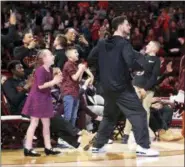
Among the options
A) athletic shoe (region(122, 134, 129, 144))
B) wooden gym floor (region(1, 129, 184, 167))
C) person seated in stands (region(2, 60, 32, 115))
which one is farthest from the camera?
athletic shoe (region(122, 134, 129, 144))

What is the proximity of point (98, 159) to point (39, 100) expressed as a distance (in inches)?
41.7

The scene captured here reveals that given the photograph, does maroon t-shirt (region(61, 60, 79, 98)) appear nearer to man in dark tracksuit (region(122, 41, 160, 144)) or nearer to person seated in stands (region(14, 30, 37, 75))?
person seated in stands (region(14, 30, 37, 75))

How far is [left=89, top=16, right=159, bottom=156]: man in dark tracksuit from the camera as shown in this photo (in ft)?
23.1

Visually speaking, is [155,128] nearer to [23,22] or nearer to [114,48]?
[114,48]

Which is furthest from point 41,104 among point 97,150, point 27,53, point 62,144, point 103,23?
point 103,23

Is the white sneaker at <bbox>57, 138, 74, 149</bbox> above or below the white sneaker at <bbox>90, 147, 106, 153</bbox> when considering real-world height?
below

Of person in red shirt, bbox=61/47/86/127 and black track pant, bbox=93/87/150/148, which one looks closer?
black track pant, bbox=93/87/150/148

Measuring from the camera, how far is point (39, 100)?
732 centimetres

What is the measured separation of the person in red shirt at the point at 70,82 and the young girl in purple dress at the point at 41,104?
743mm

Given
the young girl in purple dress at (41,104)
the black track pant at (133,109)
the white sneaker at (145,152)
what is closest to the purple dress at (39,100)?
the young girl in purple dress at (41,104)

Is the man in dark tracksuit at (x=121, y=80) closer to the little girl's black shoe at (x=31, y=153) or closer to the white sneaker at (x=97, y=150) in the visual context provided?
the white sneaker at (x=97, y=150)

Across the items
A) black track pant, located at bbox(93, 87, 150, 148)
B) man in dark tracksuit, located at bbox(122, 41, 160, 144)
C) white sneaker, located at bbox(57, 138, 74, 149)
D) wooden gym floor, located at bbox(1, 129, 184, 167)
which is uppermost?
man in dark tracksuit, located at bbox(122, 41, 160, 144)

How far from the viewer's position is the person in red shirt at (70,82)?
814cm

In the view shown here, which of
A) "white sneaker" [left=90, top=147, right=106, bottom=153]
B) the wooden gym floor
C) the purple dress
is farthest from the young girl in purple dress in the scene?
"white sneaker" [left=90, top=147, right=106, bottom=153]
